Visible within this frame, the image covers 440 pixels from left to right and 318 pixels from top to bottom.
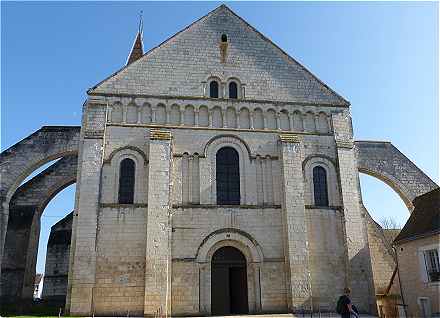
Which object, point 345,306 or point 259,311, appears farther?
point 259,311

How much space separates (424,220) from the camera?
16.2 meters

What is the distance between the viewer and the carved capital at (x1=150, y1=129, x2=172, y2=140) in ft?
59.1

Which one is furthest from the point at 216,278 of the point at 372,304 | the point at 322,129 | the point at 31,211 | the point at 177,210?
the point at 31,211

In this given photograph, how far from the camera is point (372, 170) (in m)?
23.6

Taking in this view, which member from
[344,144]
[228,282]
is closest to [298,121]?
[344,144]

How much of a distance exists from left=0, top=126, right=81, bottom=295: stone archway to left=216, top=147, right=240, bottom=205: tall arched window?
343 inches

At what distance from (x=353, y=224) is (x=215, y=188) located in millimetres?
6434

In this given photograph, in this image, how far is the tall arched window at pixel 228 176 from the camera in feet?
60.1

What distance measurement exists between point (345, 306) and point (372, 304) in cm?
736

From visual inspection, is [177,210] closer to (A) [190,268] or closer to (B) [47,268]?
(A) [190,268]

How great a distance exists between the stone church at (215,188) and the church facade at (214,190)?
5cm

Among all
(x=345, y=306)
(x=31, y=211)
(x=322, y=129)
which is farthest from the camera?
(x=31, y=211)

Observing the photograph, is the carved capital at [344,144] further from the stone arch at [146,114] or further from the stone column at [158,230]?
the stone arch at [146,114]

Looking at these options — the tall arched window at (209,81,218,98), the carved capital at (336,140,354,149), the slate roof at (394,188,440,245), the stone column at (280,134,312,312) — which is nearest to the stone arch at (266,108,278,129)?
the stone column at (280,134,312,312)
